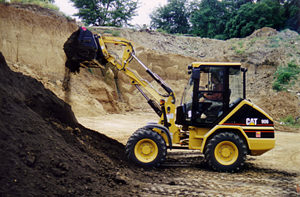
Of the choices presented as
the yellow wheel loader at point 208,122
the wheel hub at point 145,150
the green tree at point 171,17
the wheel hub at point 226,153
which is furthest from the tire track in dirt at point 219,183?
the green tree at point 171,17

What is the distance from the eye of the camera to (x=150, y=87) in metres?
7.42

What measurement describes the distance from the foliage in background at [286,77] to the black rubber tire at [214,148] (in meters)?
17.7

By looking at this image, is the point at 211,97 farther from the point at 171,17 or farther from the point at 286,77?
the point at 171,17

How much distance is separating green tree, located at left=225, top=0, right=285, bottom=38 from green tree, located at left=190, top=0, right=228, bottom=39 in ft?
6.87

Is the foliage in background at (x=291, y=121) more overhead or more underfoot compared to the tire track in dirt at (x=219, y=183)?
more overhead

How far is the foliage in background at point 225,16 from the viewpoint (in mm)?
34594

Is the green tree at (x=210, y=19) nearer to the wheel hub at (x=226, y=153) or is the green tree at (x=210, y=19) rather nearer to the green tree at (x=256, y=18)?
the green tree at (x=256, y=18)

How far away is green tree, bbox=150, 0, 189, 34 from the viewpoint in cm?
4191

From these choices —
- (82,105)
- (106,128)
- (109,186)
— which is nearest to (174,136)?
(109,186)

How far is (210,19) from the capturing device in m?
38.0

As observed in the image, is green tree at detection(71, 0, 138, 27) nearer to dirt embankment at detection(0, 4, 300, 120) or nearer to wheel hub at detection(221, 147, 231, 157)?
dirt embankment at detection(0, 4, 300, 120)

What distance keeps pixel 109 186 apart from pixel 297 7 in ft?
126

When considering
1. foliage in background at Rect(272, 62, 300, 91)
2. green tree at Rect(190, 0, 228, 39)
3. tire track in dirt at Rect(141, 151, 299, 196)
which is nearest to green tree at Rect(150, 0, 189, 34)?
green tree at Rect(190, 0, 228, 39)

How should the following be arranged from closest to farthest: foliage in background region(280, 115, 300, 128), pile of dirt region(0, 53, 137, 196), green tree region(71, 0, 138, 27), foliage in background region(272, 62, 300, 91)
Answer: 1. pile of dirt region(0, 53, 137, 196)
2. foliage in background region(280, 115, 300, 128)
3. foliage in background region(272, 62, 300, 91)
4. green tree region(71, 0, 138, 27)
